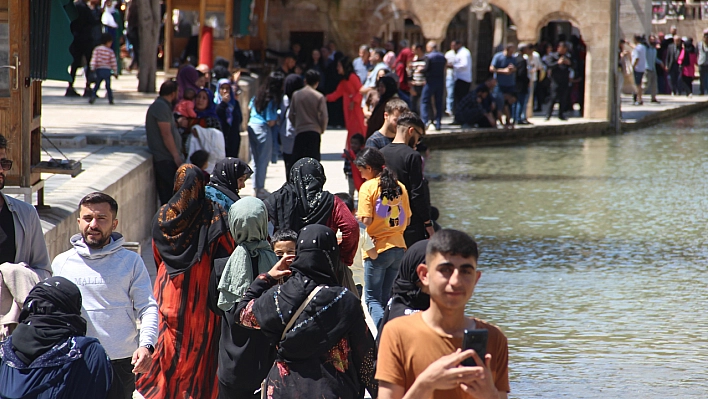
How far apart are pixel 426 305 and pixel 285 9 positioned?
2046 cm

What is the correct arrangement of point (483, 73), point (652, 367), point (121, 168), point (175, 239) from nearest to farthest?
1. point (175, 239)
2. point (652, 367)
3. point (121, 168)
4. point (483, 73)

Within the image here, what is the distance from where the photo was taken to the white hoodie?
4.34 metres

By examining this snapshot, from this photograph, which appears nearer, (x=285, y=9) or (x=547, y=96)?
(x=285, y=9)

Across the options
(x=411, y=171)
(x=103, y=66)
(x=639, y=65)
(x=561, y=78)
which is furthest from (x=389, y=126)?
(x=639, y=65)

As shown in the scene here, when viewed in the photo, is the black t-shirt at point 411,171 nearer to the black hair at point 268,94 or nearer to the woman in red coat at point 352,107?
the black hair at point 268,94

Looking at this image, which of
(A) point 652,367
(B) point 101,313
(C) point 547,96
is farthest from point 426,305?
(C) point 547,96

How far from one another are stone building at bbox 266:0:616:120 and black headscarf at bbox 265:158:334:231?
18.3 meters

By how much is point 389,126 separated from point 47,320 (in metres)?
4.41

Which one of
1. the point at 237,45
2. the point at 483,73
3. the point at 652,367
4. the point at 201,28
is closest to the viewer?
the point at 652,367

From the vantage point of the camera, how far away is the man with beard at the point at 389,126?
7.69 meters

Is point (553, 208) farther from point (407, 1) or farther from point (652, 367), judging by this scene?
point (407, 1)

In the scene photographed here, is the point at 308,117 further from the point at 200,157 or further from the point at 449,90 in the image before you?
the point at 449,90

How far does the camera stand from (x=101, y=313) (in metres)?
4.38

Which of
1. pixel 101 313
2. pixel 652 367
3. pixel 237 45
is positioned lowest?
pixel 652 367
